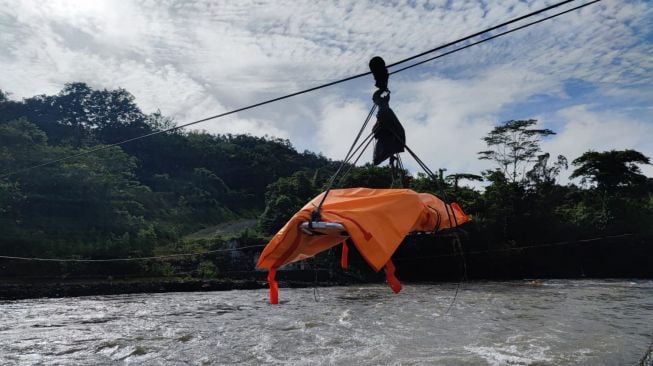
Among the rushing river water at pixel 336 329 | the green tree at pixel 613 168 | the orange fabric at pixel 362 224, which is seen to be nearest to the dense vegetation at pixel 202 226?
the green tree at pixel 613 168

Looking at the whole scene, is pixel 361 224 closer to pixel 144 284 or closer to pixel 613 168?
pixel 144 284

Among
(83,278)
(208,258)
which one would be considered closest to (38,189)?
(83,278)

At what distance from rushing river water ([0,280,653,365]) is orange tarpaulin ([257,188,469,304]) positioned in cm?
553

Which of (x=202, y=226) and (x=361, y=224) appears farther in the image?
(x=202, y=226)

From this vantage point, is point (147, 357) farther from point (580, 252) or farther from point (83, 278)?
point (580, 252)

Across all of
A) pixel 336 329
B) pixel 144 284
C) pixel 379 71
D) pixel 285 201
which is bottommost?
pixel 336 329

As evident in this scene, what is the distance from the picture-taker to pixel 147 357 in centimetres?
916

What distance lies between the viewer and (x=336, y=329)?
11.8 m

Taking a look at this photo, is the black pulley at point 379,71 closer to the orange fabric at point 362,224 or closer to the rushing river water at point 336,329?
the orange fabric at point 362,224

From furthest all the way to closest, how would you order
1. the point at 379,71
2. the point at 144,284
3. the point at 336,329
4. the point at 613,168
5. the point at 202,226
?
the point at 202,226, the point at 613,168, the point at 144,284, the point at 336,329, the point at 379,71

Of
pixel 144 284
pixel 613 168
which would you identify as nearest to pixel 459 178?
pixel 613 168

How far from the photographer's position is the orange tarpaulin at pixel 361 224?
3.29 m

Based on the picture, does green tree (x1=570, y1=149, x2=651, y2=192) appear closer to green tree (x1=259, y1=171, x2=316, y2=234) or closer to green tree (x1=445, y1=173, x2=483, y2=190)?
green tree (x1=445, y1=173, x2=483, y2=190)

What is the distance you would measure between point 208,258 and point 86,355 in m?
15.7
